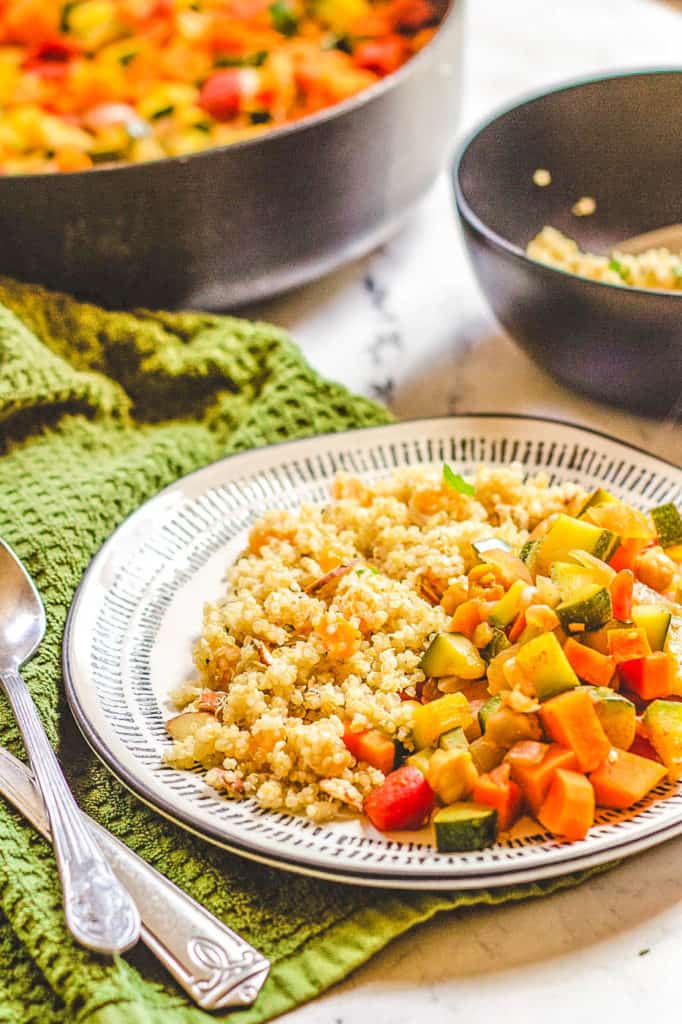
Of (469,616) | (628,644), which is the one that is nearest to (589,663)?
(628,644)

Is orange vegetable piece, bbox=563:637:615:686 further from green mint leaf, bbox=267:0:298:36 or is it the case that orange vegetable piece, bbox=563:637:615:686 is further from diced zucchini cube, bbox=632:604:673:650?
green mint leaf, bbox=267:0:298:36

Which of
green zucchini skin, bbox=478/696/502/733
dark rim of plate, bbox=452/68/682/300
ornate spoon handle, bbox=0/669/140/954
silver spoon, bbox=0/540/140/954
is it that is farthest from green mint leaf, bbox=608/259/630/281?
ornate spoon handle, bbox=0/669/140/954

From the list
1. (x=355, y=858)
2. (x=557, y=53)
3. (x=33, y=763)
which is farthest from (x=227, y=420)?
(x=557, y=53)

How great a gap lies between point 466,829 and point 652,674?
270 millimetres

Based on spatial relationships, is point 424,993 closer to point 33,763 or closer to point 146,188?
point 33,763

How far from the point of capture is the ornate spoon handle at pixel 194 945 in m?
1.10

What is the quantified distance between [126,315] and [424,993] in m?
1.26

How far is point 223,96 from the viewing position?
2.24 metres

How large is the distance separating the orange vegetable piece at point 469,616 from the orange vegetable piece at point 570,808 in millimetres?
224

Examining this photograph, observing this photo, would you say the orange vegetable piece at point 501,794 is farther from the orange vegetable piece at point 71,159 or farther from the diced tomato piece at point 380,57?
the diced tomato piece at point 380,57

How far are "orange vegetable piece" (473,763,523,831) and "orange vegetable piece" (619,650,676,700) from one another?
0.18 metres

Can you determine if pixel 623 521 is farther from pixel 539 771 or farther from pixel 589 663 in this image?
pixel 539 771

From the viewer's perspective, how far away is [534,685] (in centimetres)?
121

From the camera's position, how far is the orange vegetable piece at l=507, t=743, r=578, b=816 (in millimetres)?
1168
